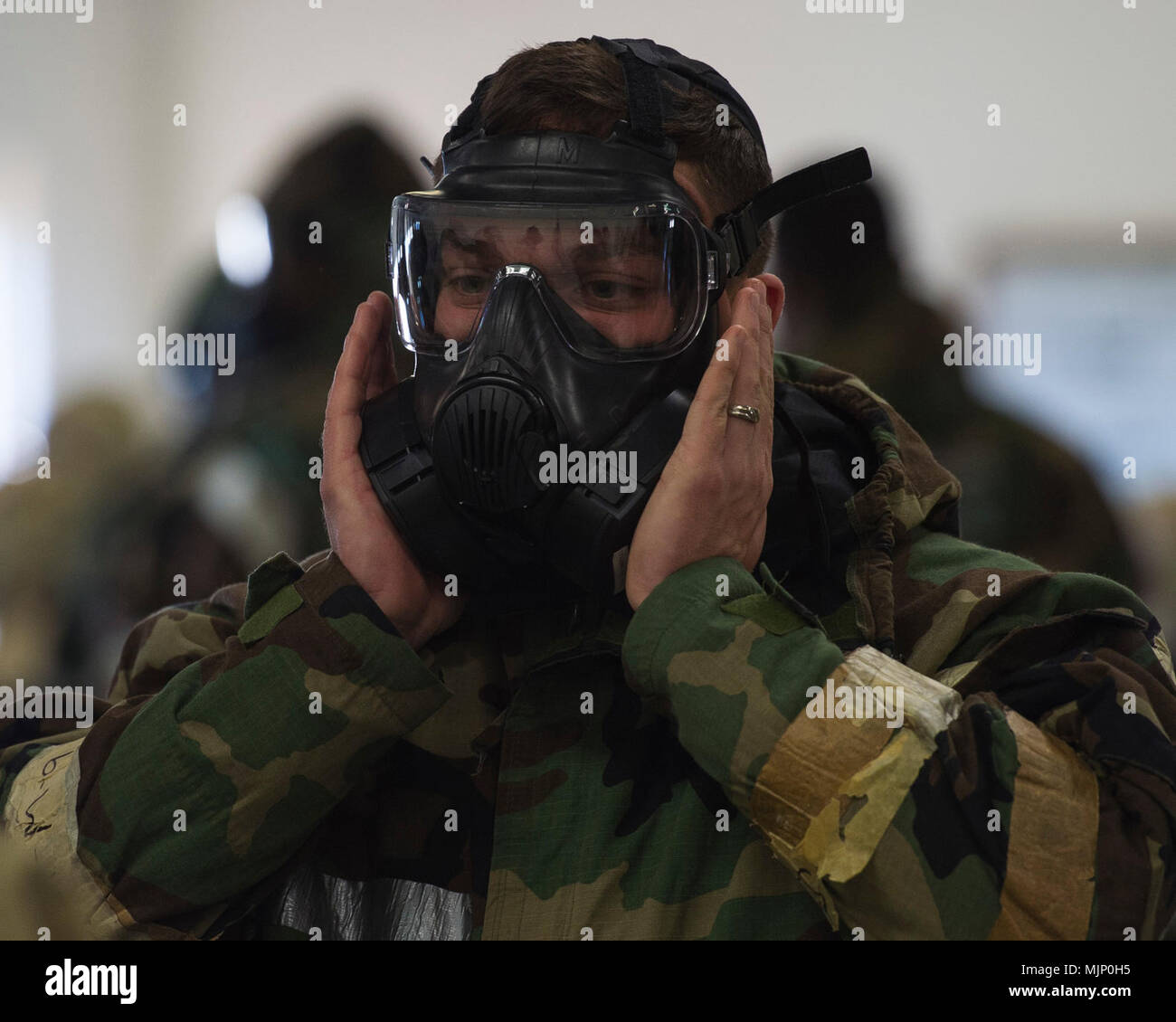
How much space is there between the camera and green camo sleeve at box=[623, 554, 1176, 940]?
1.02 meters

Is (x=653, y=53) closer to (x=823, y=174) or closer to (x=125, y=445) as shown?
(x=823, y=174)

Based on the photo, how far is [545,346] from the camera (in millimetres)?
1244

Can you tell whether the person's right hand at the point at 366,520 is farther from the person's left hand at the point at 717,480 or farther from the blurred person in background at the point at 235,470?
the blurred person in background at the point at 235,470

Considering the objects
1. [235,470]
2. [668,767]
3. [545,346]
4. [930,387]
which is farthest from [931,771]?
[930,387]

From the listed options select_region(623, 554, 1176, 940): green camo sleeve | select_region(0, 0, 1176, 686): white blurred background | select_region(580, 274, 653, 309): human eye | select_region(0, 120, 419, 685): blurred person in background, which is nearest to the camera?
select_region(623, 554, 1176, 940): green camo sleeve

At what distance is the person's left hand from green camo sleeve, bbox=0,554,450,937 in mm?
245

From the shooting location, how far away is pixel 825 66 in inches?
111

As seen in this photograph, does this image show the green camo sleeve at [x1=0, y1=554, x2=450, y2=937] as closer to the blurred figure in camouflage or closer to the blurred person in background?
the blurred person in background

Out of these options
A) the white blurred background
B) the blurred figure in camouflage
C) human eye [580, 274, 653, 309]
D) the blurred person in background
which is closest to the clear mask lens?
human eye [580, 274, 653, 309]

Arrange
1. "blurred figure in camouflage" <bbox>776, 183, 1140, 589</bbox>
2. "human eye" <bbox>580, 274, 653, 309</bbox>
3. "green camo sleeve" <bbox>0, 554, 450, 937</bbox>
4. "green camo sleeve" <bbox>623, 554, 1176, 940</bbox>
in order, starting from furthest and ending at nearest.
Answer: "blurred figure in camouflage" <bbox>776, 183, 1140, 589</bbox>
"human eye" <bbox>580, 274, 653, 309</bbox>
"green camo sleeve" <bbox>0, 554, 450, 937</bbox>
"green camo sleeve" <bbox>623, 554, 1176, 940</bbox>

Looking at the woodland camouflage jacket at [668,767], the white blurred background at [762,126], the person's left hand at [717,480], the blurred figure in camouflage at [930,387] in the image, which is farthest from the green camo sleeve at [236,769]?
the blurred figure in camouflage at [930,387]

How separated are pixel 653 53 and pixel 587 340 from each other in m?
0.35

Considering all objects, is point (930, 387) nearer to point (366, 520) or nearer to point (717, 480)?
point (717, 480)
